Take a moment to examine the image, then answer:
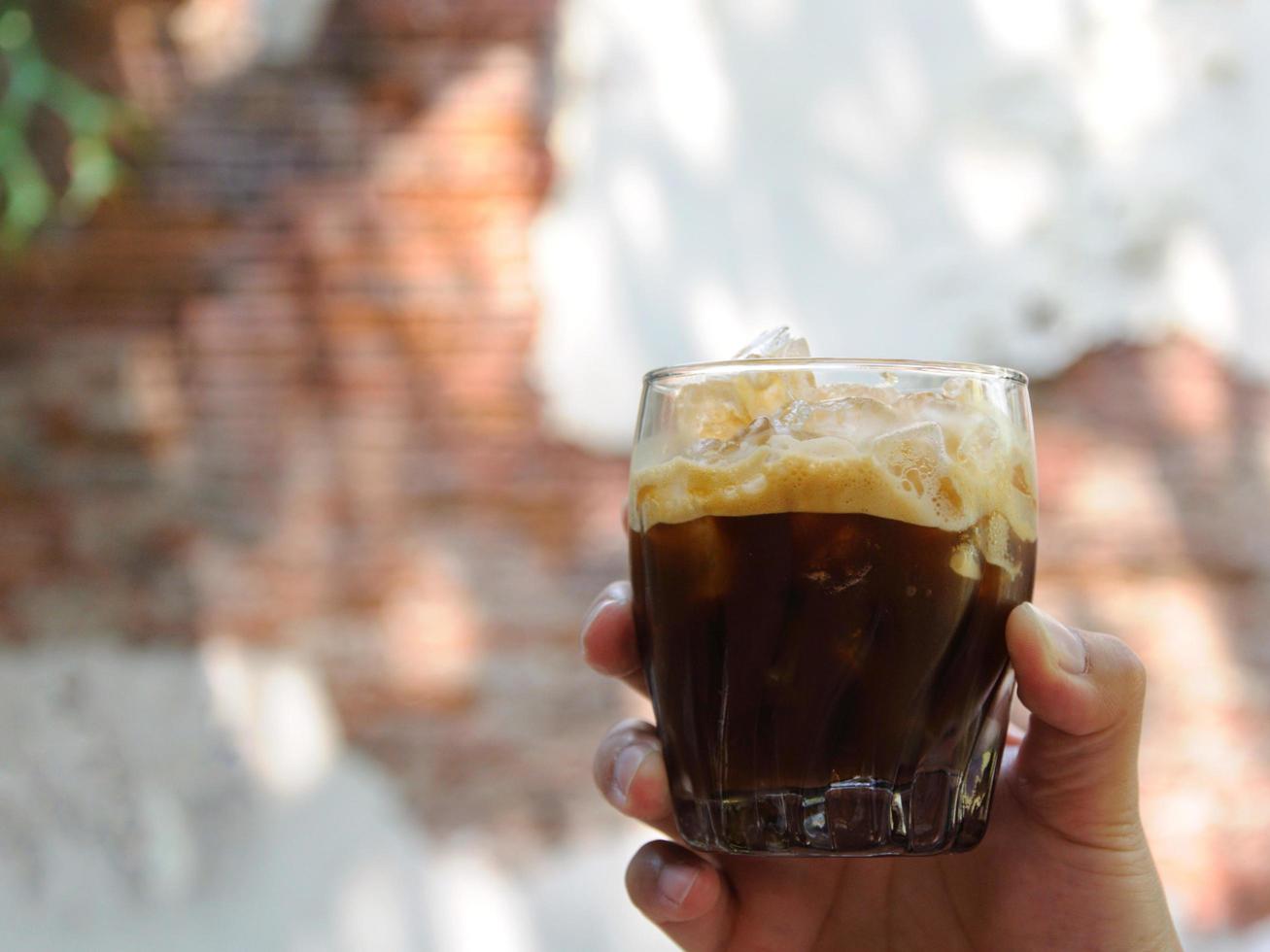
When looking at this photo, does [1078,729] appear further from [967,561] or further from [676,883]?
[676,883]

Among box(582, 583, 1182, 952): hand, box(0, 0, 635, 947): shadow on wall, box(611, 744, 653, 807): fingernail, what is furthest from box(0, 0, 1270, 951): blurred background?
box(611, 744, 653, 807): fingernail

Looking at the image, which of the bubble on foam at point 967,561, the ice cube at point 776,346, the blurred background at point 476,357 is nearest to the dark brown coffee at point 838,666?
the bubble on foam at point 967,561

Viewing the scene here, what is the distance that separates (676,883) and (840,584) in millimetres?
338

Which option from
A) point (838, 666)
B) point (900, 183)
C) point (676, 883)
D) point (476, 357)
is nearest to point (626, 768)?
point (676, 883)

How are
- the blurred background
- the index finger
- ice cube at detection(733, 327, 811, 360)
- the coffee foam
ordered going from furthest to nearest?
the blurred background, the index finger, ice cube at detection(733, 327, 811, 360), the coffee foam

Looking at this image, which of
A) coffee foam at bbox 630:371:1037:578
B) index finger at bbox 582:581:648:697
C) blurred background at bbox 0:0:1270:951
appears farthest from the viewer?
blurred background at bbox 0:0:1270:951

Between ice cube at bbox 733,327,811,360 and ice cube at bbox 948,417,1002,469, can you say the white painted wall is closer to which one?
ice cube at bbox 733,327,811,360

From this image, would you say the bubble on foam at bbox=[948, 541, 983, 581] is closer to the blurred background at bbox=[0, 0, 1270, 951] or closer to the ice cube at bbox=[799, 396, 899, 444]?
the ice cube at bbox=[799, 396, 899, 444]

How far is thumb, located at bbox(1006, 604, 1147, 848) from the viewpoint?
31.1 inches

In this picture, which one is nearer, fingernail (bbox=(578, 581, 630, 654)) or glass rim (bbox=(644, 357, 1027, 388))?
glass rim (bbox=(644, 357, 1027, 388))

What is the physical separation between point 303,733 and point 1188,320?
2.09 metres

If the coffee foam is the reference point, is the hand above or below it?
below

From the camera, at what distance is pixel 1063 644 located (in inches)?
31.3

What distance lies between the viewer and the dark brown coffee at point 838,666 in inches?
29.3
